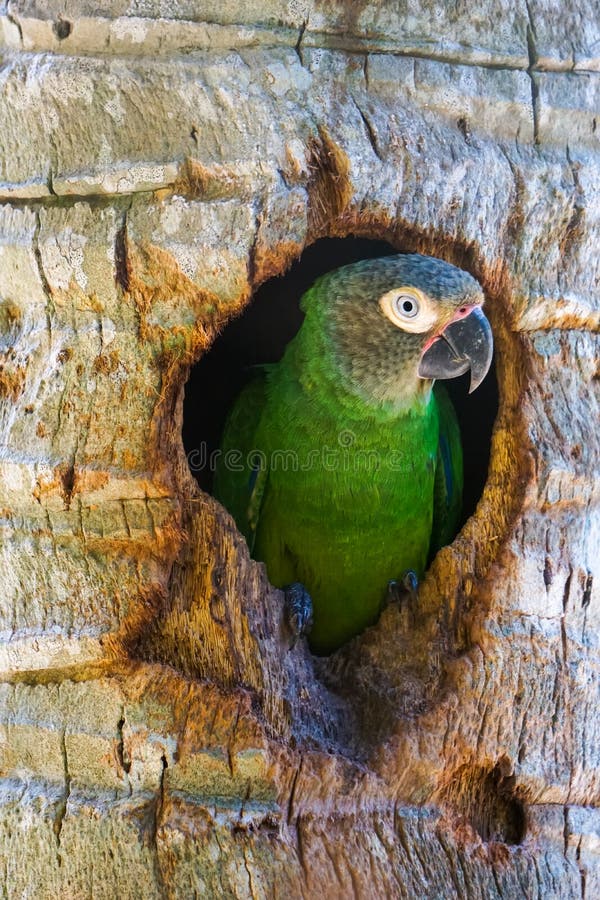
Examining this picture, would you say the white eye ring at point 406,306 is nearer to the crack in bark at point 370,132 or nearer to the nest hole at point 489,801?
the crack in bark at point 370,132

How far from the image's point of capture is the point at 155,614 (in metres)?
2.30

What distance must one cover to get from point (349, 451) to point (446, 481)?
2.15ft

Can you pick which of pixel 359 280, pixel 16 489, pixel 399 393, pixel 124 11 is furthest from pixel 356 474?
pixel 124 11

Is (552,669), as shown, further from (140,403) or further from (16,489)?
(16,489)

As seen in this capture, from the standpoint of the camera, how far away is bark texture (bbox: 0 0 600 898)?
2.15 metres

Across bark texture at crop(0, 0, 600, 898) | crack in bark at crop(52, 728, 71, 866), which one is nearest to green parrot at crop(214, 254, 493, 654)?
bark texture at crop(0, 0, 600, 898)

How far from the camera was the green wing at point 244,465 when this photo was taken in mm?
3596

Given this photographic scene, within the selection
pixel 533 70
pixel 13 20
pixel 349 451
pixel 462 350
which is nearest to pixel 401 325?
pixel 462 350

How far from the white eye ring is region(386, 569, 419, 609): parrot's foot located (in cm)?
104

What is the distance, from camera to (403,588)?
3.48 m

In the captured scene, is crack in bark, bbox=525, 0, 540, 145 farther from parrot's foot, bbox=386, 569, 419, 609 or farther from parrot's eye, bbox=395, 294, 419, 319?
parrot's foot, bbox=386, 569, 419, 609

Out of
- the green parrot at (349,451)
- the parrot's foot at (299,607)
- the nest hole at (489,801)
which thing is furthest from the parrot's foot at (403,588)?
the nest hole at (489,801)

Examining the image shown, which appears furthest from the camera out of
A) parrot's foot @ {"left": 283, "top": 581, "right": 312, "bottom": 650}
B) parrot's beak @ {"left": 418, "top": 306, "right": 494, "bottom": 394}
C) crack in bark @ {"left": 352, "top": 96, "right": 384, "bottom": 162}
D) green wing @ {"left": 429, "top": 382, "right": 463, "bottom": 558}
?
green wing @ {"left": 429, "top": 382, "right": 463, "bottom": 558}

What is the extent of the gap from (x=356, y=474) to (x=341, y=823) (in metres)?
1.47
